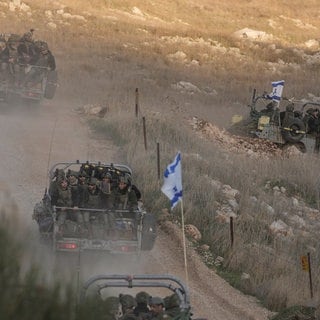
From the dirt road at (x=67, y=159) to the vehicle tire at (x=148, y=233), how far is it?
0.45 m

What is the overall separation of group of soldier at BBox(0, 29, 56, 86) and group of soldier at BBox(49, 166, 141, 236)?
880 centimetres

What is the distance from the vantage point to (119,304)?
7.71 meters

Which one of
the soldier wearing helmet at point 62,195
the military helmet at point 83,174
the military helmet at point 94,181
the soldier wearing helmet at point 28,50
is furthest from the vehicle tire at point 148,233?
the soldier wearing helmet at point 28,50

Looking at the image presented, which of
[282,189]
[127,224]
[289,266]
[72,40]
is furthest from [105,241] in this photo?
[72,40]

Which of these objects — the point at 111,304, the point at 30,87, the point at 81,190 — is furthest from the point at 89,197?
the point at 30,87

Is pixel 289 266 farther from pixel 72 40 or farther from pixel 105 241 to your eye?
pixel 72 40

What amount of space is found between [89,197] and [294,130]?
11.7 meters

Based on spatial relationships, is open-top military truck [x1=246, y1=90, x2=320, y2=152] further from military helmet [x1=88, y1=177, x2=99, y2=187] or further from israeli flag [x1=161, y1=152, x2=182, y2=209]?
israeli flag [x1=161, y1=152, x2=182, y2=209]

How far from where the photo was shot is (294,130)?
21.2 meters

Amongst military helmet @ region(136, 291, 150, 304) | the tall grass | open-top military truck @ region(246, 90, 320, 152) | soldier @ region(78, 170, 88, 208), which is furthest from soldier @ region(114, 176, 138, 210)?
open-top military truck @ region(246, 90, 320, 152)

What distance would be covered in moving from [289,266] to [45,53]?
1073cm

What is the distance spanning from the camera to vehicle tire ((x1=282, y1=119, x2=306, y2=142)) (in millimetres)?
21141

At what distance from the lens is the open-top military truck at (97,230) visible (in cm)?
1012

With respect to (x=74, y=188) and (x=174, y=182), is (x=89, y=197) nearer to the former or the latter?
(x=74, y=188)
